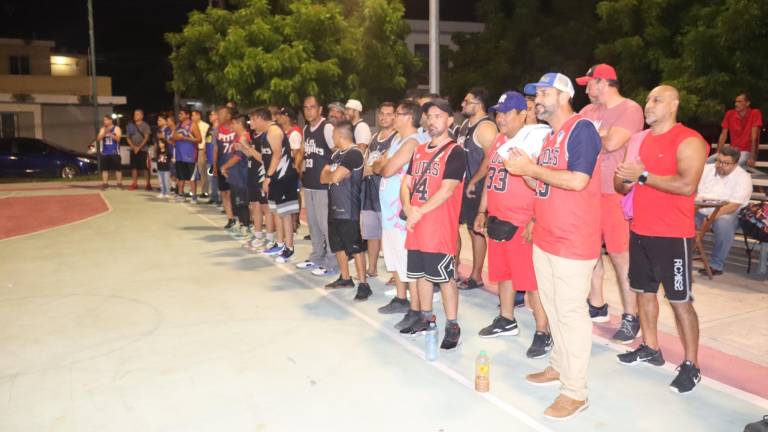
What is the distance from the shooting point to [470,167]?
735cm

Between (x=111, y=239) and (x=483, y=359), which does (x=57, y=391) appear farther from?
(x=111, y=239)

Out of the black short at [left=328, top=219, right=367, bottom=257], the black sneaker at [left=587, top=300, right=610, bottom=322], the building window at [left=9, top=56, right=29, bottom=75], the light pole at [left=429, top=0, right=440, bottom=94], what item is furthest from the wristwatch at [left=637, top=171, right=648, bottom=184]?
the building window at [left=9, top=56, right=29, bottom=75]

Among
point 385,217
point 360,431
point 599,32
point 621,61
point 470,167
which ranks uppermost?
point 599,32

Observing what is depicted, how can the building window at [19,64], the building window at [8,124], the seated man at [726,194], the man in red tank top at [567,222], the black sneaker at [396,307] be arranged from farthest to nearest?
1. the building window at [19,64]
2. the building window at [8,124]
3. the seated man at [726,194]
4. the black sneaker at [396,307]
5. the man in red tank top at [567,222]

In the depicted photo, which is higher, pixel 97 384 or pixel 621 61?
pixel 621 61

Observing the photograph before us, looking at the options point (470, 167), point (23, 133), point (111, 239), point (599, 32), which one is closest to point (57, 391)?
point (470, 167)

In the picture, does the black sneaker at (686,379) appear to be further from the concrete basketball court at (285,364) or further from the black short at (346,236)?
the black short at (346,236)

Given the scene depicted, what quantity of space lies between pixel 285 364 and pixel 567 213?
2.59 m

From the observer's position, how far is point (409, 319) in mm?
6102

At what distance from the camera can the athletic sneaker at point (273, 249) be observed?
9711 millimetres

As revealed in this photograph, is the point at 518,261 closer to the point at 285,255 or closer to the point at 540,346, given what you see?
the point at 540,346

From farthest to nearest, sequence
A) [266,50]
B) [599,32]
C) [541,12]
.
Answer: [541,12] < [599,32] < [266,50]

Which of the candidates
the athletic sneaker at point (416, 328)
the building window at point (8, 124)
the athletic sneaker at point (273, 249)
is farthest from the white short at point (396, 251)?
the building window at point (8, 124)

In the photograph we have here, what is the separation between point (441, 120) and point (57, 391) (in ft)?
12.0
